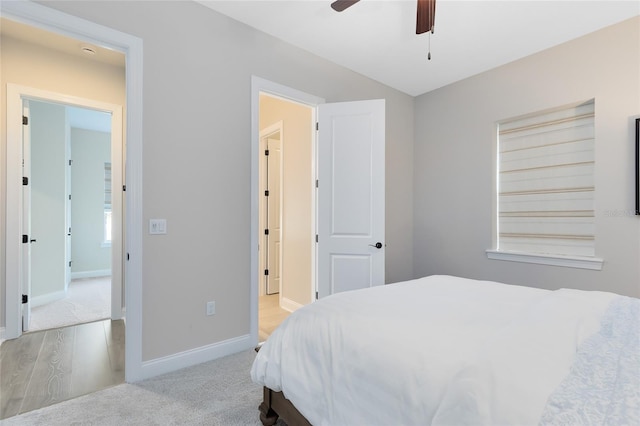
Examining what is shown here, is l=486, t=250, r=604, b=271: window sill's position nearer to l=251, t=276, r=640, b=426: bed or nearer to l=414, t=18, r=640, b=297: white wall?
l=414, t=18, r=640, b=297: white wall

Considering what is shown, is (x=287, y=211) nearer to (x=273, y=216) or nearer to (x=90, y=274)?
(x=273, y=216)

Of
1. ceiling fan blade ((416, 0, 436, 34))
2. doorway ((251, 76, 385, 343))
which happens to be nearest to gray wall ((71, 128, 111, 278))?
doorway ((251, 76, 385, 343))

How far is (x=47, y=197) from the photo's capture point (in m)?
4.15

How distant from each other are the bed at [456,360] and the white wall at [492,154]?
141 cm

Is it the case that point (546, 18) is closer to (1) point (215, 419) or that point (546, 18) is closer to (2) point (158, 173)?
(2) point (158, 173)

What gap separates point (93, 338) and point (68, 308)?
1341 mm

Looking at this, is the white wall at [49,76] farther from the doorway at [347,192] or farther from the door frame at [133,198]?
the doorway at [347,192]

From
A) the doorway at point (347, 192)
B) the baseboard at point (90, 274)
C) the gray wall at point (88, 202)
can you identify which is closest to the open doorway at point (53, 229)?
the baseboard at point (90, 274)

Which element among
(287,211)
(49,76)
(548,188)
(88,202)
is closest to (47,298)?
(88,202)

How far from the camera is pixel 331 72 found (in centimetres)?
336

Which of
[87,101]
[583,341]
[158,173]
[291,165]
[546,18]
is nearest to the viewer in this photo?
[583,341]

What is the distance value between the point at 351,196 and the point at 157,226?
1736 millimetres

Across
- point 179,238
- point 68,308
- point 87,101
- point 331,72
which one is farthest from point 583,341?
point 68,308

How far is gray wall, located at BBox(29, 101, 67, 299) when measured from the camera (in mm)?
3992
